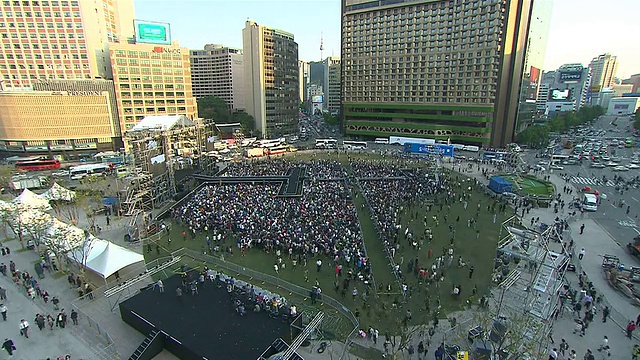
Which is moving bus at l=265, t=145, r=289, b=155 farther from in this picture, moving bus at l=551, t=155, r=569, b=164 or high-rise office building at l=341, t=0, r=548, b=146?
moving bus at l=551, t=155, r=569, b=164

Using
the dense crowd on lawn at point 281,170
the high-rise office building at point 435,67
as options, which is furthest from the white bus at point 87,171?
the high-rise office building at point 435,67

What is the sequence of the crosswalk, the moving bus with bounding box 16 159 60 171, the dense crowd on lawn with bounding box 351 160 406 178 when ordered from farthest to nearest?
the moving bus with bounding box 16 159 60 171 → the dense crowd on lawn with bounding box 351 160 406 178 → the crosswalk

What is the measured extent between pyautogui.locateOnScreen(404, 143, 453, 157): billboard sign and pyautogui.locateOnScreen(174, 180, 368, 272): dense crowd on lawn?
93.2 feet

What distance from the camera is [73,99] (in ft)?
183

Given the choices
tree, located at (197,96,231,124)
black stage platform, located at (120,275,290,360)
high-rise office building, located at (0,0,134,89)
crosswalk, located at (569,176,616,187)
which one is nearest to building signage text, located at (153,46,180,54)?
high-rise office building, located at (0,0,134,89)

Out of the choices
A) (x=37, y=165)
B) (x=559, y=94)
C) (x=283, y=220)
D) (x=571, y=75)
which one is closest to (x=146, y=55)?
(x=37, y=165)

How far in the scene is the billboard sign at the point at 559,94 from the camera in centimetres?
13200

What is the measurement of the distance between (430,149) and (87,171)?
57.3 metres

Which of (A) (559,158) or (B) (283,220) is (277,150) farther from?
(A) (559,158)

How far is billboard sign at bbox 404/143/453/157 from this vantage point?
5734 centimetres

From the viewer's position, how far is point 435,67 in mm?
69500

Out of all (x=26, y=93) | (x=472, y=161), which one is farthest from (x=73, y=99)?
(x=472, y=161)

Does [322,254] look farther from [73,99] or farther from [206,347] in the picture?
[73,99]

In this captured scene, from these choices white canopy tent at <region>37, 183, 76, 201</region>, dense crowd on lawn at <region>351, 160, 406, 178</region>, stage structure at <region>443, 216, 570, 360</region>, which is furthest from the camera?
dense crowd on lawn at <region>351, 160, 406, 178</region>
